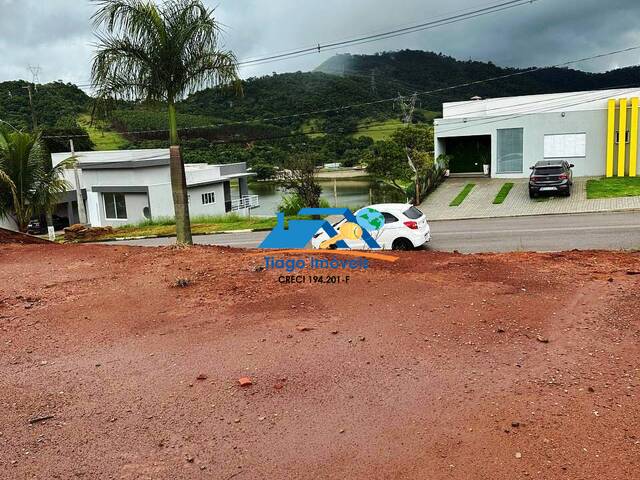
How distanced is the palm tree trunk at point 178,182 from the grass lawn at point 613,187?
1953 cm

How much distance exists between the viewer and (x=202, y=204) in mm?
41969

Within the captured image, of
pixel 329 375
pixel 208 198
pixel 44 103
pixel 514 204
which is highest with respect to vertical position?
pixel 44 103

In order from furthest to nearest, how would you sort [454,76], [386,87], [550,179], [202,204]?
[454,76]
[386,87]
[202,204]
[550,179]

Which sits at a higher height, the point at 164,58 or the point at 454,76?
the point at 454,76

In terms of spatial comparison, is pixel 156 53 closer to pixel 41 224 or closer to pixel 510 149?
pixel 510 149

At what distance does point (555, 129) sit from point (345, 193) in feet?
79.8

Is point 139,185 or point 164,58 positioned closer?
point 164,58

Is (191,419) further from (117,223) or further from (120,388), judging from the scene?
(117,223)

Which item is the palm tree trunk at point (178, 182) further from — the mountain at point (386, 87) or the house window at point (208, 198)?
the mountain at point (386, 87)

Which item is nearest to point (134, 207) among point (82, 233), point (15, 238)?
point (82, 233)

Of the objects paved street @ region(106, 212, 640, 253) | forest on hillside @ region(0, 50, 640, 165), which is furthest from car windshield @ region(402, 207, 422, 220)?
forest on hillside @ region(0, 50, 640, 165)

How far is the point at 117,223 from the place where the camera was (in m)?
39.3

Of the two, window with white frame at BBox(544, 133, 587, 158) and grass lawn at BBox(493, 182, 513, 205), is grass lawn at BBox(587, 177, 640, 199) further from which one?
grass lawn at BBox(493, 182, 513, 205)

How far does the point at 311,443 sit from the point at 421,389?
4.35 feet
